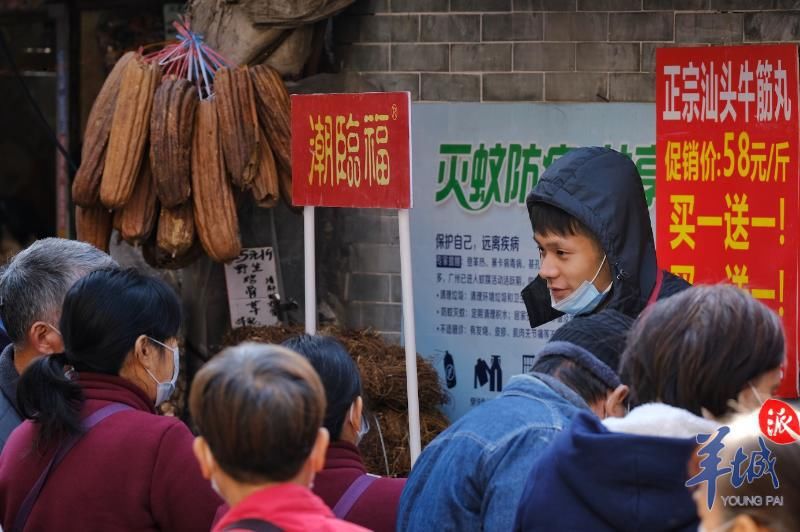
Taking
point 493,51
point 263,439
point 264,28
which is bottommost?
point 263,439

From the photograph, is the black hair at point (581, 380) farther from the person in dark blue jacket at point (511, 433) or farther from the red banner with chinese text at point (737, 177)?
the red banner with chinese text at point (737, 177)

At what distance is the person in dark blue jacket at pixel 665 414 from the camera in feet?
7.12

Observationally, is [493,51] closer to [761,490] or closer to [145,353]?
[145,353]

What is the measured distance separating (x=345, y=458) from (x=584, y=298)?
3.05 feet

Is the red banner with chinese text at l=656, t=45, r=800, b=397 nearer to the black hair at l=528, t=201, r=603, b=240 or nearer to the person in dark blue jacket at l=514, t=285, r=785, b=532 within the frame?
the black hair at l=528, t=201, r=603, b=240

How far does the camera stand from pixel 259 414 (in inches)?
82.3

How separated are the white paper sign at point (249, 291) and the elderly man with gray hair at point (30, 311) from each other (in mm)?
2902

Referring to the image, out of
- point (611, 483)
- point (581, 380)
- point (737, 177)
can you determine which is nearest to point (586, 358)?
point (581, 380)

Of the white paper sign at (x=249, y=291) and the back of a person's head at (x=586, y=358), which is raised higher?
the back of a person's head at (x=586, y=358)

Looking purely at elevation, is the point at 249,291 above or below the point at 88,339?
below

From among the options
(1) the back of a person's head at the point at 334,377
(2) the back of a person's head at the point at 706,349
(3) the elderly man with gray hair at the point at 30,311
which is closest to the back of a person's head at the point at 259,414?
(2) the back of a person's head at the point at 706,349

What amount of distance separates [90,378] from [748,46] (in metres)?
3.27

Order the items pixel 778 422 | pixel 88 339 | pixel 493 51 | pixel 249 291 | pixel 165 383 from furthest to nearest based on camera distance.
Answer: pixel 249 291
pixel 493 51
pixel 165 383
pixel 88 339
pixel 778 422

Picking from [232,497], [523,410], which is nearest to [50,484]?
[232,497]
